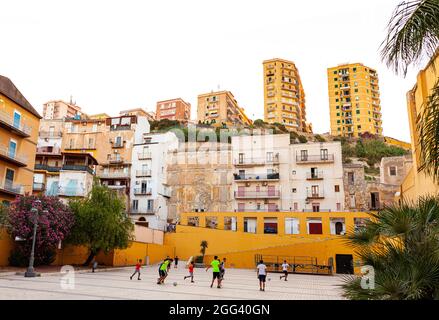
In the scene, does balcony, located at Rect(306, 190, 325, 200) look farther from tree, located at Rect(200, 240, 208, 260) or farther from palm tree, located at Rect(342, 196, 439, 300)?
palm tree, located at Rect(342, 196, 439, 300)

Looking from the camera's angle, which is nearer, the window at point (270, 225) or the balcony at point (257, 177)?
the window at point (270, 225)

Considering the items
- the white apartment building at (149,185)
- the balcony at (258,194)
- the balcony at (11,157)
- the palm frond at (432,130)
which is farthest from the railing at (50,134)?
the palm frond at (432,130)

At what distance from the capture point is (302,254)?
33.4m

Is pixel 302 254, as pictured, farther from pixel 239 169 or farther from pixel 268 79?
pixel 268 79

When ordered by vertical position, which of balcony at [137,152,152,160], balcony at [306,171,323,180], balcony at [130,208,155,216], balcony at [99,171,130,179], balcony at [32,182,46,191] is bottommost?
balcony at [130,208,155,216]

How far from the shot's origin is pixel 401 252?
6.01 metres

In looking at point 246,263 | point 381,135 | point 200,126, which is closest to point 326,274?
point 246,263

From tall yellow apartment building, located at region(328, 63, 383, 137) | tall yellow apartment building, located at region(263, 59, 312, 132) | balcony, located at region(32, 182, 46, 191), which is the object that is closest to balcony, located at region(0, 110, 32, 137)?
balcony, located at region(32, 182, 46, 191)

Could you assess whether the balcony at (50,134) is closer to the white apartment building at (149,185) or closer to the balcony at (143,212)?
the white apartment building at (149,185)

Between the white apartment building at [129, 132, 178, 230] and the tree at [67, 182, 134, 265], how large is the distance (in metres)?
21.3

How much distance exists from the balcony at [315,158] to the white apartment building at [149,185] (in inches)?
765

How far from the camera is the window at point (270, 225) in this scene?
4259 centimetres

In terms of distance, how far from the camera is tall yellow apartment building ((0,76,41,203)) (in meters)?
30.2
